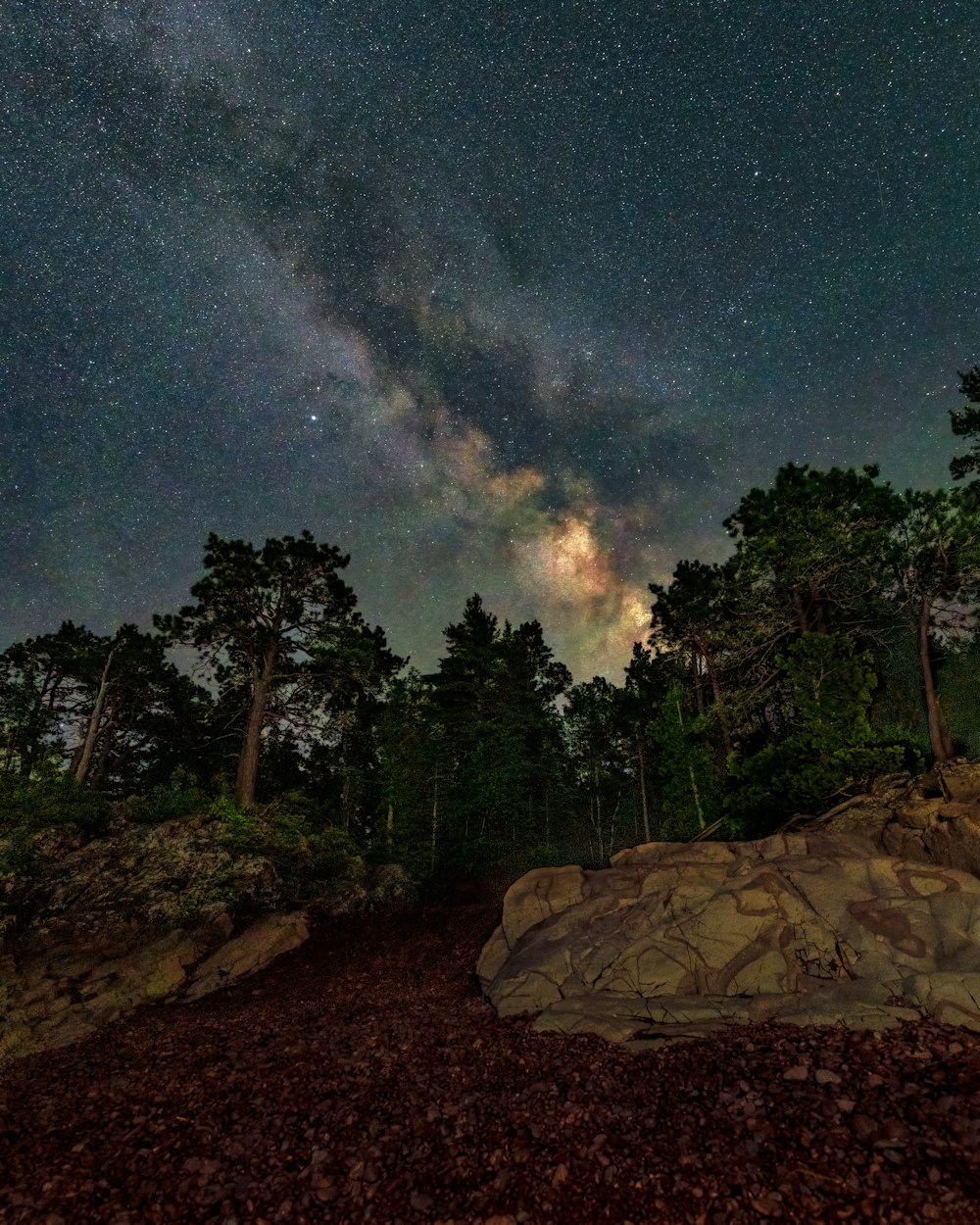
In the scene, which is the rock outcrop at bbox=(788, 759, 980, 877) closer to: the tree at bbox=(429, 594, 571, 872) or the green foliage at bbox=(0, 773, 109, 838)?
the tree at bbox=(429, 594, 571, 872)

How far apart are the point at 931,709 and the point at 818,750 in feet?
18.9

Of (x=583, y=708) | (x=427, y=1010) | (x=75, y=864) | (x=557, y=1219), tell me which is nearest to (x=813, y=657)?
(x=427, y=1010)

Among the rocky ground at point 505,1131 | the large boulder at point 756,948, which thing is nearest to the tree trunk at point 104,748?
the rocky ground at point 505,1131

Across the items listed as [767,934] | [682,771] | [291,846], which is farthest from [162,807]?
[682,771]

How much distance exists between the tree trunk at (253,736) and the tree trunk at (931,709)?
80.7 ft

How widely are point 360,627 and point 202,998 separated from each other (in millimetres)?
15566

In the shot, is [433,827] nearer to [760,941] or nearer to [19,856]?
[19,856]

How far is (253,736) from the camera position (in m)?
23.0

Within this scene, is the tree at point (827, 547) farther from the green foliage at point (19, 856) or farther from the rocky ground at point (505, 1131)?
the green foliage at point (19, 856)

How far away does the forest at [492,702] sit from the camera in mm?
17109

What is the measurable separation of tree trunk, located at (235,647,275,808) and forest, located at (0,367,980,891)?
0.09 m

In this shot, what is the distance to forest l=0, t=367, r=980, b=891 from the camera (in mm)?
17109

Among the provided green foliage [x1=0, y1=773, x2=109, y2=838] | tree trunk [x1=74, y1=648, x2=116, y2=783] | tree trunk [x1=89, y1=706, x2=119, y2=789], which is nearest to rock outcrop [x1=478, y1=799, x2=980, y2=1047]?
green foliage [x1=0, y1=773, x2=109, y2=838]

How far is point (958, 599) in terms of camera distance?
17969 mm
